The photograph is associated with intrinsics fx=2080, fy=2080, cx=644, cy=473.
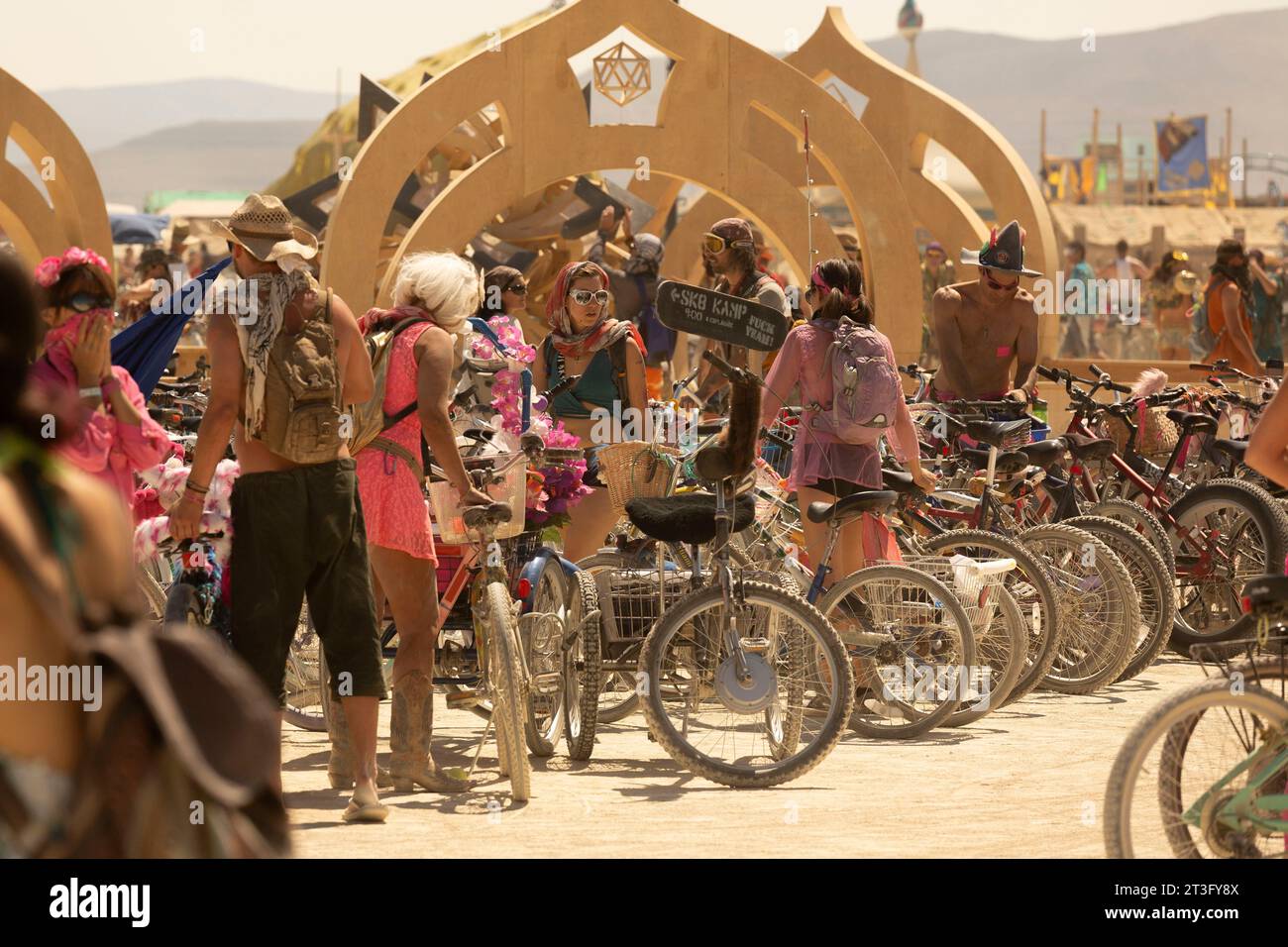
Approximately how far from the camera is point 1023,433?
959 centimetres

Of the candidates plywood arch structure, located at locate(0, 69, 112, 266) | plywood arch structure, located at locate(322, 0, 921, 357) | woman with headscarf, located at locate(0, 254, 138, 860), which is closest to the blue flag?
woman with headscarf, located at locate(0, 254, 138, 860)

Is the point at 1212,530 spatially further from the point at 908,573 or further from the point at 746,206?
the point at 746,206

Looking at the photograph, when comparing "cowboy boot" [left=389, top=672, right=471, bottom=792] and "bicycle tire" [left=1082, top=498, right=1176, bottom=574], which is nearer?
"cowboy boot" [left=389, top=672, right=471, bottom=792]

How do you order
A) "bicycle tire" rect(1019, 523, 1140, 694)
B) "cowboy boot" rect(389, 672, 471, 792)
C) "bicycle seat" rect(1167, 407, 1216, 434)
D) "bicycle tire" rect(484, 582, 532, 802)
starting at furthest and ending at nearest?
1. "bicycle seat" rect(1167, 407, 1216, 434)
2. "bicycle tire" rect(1019, 523, 1140, 694)
3. "cowboy boot" rect(389, 672, 471, 792)
4. "bicycle tire" rect(484, 582, 532, 802)

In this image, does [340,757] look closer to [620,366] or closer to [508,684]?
[508,684]

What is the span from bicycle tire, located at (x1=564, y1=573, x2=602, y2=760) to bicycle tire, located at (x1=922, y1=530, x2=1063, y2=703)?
1.78m

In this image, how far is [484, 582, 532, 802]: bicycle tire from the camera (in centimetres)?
686

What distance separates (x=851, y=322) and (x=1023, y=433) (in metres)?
1.39

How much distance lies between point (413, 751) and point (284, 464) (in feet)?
4.48

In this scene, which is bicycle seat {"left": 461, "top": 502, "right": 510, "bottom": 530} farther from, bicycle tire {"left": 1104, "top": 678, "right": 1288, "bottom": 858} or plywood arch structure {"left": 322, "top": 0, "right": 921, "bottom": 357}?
plywood arch structure {"left": 322, "top": 0, "right": 921, "bottom": 357}

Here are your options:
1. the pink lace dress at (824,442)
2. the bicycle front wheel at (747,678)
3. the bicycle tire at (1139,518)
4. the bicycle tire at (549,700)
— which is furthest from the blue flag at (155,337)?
the bicycle tire at (1139,518)

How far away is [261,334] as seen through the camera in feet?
20.6

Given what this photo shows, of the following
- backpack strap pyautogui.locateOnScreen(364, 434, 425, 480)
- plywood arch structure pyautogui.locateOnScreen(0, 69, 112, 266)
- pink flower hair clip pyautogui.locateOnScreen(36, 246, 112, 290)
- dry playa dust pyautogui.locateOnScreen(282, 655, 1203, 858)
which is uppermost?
plywood arch structure pyautogui.locateOnScreen(0, 69, 112, 266)
